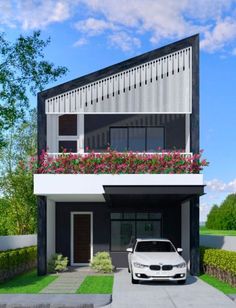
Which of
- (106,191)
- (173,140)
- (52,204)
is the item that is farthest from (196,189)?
(52,204)

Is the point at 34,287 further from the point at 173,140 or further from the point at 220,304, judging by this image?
the point at 173,140

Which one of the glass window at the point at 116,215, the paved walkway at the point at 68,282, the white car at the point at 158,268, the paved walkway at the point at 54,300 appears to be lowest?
the paved walkway at the point at 68,282

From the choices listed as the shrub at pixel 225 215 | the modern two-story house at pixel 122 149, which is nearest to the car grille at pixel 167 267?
the modern two-story house at pixel 122 149

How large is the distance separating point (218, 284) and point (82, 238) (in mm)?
8437

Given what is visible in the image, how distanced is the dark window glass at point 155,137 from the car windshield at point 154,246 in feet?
18.0

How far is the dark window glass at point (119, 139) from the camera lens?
22969 millimetres

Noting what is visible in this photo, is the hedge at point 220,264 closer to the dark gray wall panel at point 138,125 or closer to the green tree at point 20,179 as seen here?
the dark gray wall panel at point 138,125

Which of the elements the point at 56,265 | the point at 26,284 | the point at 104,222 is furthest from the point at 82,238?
the point at 26,284

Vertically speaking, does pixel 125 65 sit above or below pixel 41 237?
above

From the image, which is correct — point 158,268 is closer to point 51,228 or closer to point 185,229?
point 185,229

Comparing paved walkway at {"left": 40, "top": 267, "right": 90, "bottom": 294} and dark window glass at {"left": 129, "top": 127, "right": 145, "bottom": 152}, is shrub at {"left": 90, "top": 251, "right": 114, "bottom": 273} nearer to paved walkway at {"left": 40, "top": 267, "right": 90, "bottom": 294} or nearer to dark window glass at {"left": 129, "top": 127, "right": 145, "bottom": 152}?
paved walkway at {"left": 40, "top": 267, "right": 90, "bottom": 294}

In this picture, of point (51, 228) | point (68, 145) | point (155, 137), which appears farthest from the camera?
point (68, 145)

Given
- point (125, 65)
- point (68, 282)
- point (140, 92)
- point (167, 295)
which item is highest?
point (125, 65)

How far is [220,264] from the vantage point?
17.8 m
